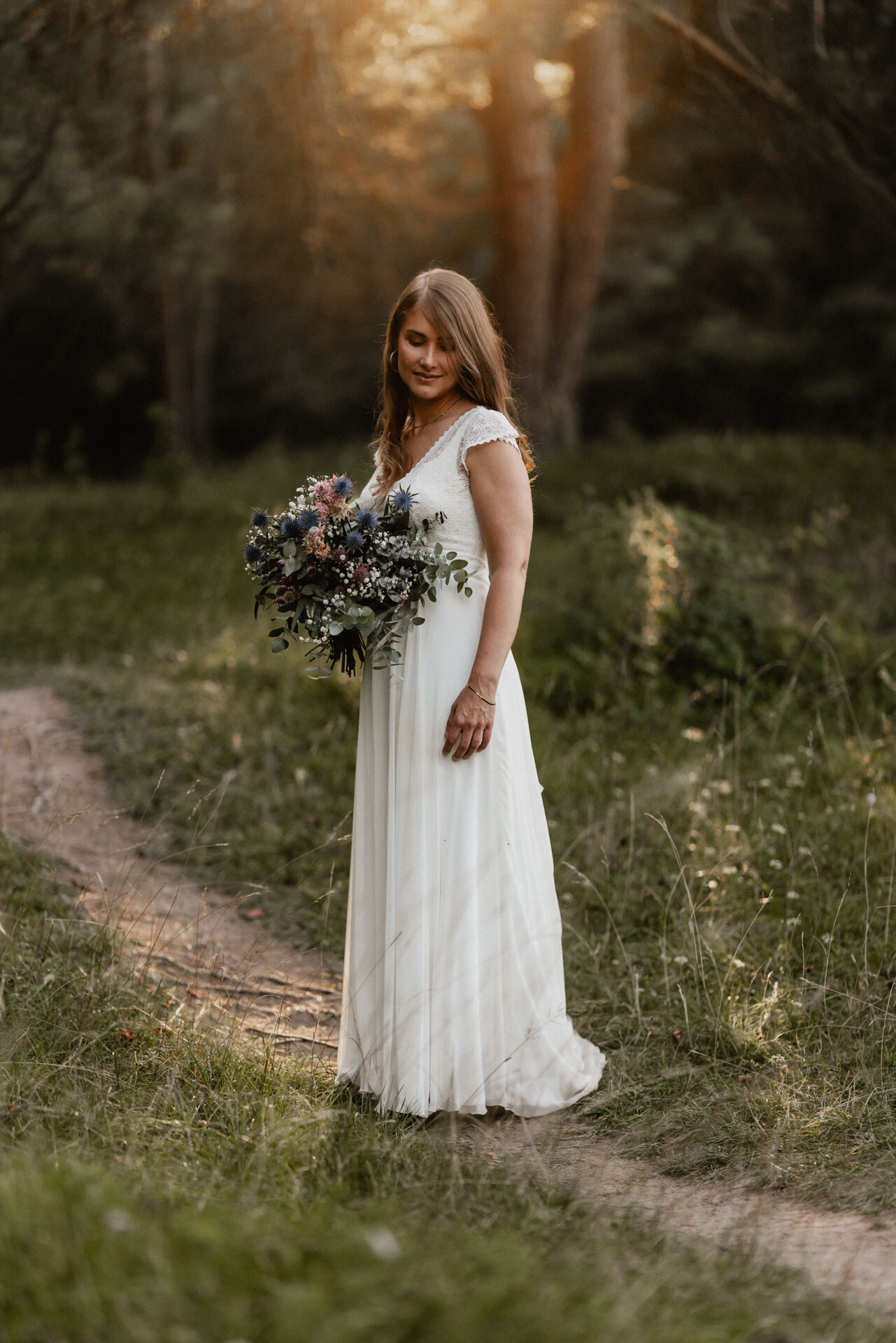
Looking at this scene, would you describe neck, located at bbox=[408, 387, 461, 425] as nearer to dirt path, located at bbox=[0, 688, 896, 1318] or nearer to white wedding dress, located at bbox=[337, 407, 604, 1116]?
white wedding dress, located at bbox=[337, 407, 604, 1116]

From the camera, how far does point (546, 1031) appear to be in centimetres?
322

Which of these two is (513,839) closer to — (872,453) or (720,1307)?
(720,1307)

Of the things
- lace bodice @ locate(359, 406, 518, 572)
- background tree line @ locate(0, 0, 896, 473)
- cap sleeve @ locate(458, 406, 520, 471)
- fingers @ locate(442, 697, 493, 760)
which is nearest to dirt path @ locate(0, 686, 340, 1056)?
fingers @ locate(442, 697, 493, 760)

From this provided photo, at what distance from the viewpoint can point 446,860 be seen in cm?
304

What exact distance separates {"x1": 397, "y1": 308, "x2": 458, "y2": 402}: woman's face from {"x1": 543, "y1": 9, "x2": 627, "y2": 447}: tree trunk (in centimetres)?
854

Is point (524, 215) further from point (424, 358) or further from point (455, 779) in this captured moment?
point (455, 779)

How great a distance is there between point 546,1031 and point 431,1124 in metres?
0.41

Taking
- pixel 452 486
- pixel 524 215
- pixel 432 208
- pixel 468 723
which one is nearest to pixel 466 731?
pixel 468 723

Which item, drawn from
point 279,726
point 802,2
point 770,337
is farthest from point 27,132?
point 770,337

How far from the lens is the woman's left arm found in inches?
117

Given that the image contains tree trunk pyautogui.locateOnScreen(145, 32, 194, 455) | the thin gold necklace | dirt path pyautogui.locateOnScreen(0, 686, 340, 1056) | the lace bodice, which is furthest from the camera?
tree trunk pyautogui.locateOnScreen(145, 32, 194, 455)

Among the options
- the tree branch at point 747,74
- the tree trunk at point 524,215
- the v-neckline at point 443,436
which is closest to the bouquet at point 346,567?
the v-neckline at point 443,436

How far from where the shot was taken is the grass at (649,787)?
2.98 m

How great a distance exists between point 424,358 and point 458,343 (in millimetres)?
102
